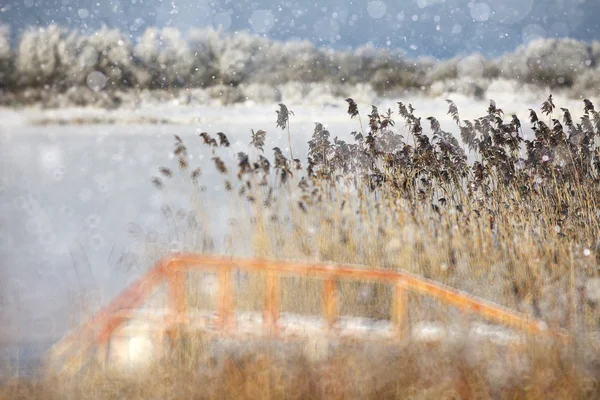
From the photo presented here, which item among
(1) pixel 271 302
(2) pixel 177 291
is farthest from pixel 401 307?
(2) pixel 177 291

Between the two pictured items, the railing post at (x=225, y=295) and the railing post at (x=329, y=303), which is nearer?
the railing post at (x=329, y=303)

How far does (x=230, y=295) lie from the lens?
4.35 meters

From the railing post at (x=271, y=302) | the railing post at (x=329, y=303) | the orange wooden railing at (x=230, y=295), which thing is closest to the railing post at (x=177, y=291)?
the orange wooden railing at (x=230, y=295)

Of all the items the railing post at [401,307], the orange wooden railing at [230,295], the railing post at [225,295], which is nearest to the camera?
the orange wooden railing at [230,295]

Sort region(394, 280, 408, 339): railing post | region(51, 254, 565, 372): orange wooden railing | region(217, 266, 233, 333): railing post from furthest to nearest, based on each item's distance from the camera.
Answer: region(217, 266, 233, 333): railing post → region(394, 280, 408, 339): railing post → region(51, 254, 565, 372): orange wooden railing

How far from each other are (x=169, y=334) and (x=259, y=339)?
21.2 inches

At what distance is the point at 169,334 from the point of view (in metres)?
3.93

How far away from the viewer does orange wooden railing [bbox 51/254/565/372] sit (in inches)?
153

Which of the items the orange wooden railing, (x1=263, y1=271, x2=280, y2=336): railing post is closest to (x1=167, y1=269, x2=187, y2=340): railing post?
the orange wooden railing

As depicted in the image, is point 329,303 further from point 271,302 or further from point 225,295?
point 225,295

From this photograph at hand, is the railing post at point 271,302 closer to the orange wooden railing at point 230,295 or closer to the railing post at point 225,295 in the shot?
the orange wooden railing at point 230,295

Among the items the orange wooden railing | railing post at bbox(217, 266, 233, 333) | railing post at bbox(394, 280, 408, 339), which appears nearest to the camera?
the orange wooden railing

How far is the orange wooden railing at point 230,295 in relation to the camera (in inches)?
153

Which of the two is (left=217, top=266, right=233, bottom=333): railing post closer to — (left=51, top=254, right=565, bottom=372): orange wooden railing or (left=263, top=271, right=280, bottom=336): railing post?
(left=51, top=254, right=565, bottom=372): orange wooden railing
